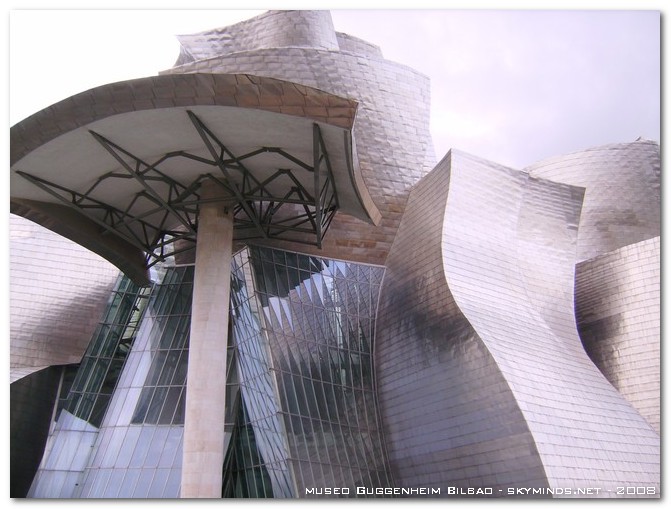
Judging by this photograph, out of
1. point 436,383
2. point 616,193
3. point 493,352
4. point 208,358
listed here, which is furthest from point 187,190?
point 616,193

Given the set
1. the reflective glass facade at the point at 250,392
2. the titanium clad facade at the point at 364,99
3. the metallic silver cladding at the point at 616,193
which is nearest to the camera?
the reflective glass facade at the point at 250,392

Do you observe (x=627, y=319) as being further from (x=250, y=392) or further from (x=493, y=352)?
(x=250, y=392)

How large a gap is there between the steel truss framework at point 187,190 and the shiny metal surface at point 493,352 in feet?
12.5

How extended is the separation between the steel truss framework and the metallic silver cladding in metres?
13.5

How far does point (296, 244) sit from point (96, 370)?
268 inches

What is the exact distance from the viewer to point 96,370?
66.2ft

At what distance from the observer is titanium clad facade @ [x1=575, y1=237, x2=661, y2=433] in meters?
20.0

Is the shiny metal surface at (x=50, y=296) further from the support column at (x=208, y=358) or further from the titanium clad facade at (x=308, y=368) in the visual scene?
the support column at (x=208, y=358)

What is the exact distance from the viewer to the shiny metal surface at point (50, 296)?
19.9 m

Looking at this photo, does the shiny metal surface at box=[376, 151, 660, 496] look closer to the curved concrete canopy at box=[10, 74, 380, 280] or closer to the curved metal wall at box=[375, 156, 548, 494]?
the curved metal wall at box=[375, 156, 548, 494]

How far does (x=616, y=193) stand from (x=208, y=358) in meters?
19.5

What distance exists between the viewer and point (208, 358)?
1532cm

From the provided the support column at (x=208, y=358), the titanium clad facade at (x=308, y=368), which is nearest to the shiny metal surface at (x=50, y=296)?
the titanium clad facade at (x=308, y=368)

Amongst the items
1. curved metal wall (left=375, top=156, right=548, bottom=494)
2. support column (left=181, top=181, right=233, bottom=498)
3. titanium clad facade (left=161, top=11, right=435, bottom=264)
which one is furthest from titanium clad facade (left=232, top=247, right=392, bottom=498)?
support column (left=181, top=181, right=233, bottom=498)
